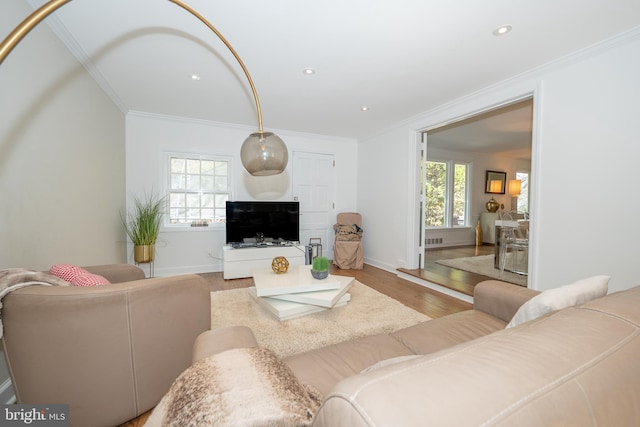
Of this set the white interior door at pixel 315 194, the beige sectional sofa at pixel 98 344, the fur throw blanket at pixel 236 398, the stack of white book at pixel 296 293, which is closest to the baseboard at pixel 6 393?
the beige sectional sofa at pixel 98 344

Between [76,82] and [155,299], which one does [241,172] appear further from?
[155,299]

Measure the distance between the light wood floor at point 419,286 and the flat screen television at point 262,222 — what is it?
714 mm

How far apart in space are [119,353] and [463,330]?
67.1 inches

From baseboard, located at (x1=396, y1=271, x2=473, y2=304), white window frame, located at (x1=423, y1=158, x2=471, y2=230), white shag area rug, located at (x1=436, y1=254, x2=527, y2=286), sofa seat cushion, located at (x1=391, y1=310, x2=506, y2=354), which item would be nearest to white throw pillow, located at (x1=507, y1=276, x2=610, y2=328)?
sofa seat cushion, located at (x1=391, y1=310, x2=506, y2=354)

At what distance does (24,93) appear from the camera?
5.47 feet

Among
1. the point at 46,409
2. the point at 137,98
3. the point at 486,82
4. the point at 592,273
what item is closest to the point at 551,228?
the point at 592,273

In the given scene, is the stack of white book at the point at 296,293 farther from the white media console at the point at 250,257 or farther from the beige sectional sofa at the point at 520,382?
Answer: the beige sectional sofa at the point at 520,382

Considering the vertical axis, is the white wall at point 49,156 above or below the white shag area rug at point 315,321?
above

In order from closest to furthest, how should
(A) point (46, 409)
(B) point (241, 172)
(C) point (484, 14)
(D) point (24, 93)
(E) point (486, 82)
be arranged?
(A) point (46, 409), (D) point (24, 93), (C) point (484, 14), (E) point (486, 82), (B) point (241, 172)

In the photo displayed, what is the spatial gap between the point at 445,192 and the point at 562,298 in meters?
5.97

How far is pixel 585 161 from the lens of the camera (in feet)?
7.30

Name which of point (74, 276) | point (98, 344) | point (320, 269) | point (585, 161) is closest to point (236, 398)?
point (98, 344)

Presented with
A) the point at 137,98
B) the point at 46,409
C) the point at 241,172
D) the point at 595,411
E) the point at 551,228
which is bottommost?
the point at 46,409

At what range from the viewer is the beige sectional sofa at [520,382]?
35 centimetres
